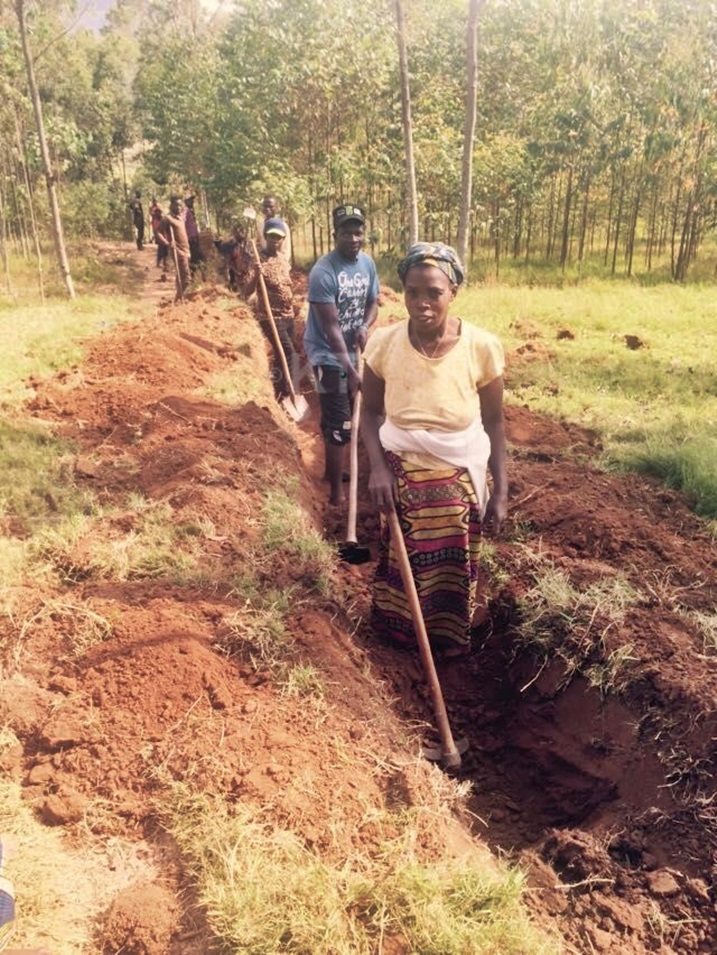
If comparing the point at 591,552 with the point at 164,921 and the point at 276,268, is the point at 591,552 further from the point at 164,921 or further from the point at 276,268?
the point at 276,268

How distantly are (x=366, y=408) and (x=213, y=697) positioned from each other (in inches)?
51.3

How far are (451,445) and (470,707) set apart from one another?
131 cm

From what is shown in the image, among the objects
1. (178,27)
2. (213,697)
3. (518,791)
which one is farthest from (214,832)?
(178,27)

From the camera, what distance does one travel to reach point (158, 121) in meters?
21.1

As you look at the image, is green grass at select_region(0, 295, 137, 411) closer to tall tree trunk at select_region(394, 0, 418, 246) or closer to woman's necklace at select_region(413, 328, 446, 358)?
tall tree trunk at select_region(394, 0, 418, 246)

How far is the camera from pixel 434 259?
2.61 m

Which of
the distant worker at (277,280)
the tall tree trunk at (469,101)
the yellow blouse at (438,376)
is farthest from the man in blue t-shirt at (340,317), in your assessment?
the tall tree trunk at (469,101)

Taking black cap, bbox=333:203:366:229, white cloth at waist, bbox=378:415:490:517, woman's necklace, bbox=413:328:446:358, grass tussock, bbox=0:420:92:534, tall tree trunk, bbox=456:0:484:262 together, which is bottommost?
grass tussock, bbox=0:420:92:534

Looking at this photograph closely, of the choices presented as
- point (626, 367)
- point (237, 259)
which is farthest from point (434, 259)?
point (237, 259)

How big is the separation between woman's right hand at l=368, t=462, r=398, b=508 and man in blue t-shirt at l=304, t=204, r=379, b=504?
1616 millimetres

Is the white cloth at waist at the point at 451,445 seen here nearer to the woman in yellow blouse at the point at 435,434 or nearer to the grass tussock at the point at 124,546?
the woman in yellow blouse at the point at 435,434

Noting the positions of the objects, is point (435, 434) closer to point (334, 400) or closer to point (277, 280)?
point (334, 400)

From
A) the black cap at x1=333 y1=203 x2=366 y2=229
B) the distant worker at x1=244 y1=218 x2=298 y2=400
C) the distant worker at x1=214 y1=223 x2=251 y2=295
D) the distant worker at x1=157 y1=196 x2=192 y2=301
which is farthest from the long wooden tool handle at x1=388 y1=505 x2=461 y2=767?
the distant worker at x1=157 y1=196 x2=192 y2=301

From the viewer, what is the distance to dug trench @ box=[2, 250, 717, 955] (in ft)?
7.43
